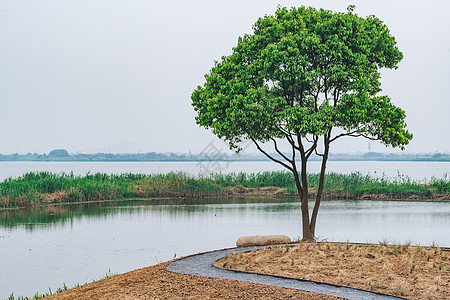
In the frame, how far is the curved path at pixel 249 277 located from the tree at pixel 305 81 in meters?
3.66

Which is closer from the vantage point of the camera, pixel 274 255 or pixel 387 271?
pixel 387 271

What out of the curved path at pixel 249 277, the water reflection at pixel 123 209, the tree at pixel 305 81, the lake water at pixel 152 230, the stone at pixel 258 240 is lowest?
the lake water at pixel 152 230

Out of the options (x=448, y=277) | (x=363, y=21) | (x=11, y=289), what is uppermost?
(x=363, y=21)

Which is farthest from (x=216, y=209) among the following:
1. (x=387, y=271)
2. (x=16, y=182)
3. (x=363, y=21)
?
(x=387, y=271)

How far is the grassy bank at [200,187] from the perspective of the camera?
2472 centimetres

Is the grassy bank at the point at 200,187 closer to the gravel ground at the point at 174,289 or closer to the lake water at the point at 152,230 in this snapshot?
the lake water at the point at 152,230

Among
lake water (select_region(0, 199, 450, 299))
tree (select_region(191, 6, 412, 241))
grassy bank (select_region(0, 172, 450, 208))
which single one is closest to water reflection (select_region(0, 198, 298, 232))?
lake water (select_region(0, 199, 450, 299))

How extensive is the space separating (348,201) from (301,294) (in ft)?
65.7

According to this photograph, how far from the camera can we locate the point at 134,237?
591 inches

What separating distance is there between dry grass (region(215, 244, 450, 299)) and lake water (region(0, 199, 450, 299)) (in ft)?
7.86

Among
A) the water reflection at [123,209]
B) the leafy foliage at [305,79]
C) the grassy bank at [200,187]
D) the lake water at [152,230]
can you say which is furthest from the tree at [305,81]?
the grassy bank at [200,187]

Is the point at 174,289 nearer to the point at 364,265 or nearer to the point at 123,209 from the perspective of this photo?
the point at 364,265

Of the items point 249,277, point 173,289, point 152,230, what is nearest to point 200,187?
point 152,230

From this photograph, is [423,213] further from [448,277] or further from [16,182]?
[16,182]
